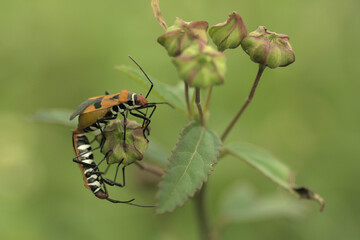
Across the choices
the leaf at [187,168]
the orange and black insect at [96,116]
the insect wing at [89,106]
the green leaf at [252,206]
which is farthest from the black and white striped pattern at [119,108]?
the green leaf at [252,206]

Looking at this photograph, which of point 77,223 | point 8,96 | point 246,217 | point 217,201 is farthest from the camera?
point 8,96

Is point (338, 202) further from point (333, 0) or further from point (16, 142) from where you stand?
point (16, 142)

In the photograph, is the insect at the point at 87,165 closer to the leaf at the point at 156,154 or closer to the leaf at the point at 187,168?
the leaf at the point at 187,168

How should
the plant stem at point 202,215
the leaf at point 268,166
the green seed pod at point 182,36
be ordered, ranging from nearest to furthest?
the green seed pod at point 182,36 < the leaf at point 268,166 < the plant stem at point 202,215

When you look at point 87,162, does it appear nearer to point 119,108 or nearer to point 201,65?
point 119,108

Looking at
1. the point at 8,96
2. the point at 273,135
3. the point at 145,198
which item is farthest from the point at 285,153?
the point at 8,96

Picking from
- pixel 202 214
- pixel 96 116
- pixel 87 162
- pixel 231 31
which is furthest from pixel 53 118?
pixel 231 31

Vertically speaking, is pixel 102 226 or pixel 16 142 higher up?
pixel 16 142
